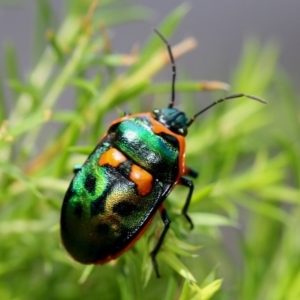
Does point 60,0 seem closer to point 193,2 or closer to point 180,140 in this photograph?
point 193,2

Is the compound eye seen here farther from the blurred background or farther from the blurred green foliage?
the blurred background

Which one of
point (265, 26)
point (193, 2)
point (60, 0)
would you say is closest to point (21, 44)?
point (60, 0)

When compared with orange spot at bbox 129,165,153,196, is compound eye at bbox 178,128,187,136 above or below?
above

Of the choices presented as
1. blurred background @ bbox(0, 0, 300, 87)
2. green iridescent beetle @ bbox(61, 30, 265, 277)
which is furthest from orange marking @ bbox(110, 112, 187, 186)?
blurred background @ bbox(0, 0, 300, 87)

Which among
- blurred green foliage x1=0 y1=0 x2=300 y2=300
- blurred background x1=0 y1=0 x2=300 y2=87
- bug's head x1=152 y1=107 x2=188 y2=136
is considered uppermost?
bug's head x1=152 y1=107 x2=188 y2=136

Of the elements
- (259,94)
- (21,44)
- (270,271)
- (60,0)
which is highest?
(259,94)

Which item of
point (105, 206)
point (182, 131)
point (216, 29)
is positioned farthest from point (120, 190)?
point (216, 29)

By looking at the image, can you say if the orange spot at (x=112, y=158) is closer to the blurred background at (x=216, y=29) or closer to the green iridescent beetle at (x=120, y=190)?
the green iridescent beetle at (x=120, y=190)
